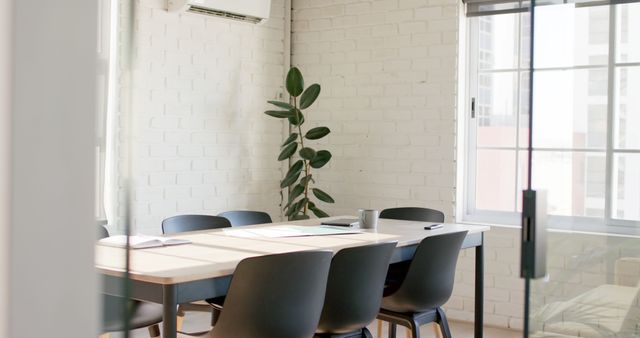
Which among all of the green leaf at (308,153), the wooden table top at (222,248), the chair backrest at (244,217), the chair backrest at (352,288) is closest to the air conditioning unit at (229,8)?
the green leaf at (308,153)

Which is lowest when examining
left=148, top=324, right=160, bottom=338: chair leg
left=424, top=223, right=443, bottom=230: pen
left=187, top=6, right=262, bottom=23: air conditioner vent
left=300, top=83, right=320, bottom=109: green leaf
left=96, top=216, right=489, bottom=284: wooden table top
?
left=148, top=324, right=160, bottom=338: chair leg

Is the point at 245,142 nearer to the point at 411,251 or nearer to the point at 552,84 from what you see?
the point at 411,251

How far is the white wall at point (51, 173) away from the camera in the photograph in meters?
1.03

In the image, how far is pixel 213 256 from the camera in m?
2.86

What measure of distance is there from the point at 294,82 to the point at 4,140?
4579 millimetres

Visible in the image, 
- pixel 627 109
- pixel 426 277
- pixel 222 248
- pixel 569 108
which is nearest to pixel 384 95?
pixel 426 277

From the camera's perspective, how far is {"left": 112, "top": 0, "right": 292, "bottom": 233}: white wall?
198 inches

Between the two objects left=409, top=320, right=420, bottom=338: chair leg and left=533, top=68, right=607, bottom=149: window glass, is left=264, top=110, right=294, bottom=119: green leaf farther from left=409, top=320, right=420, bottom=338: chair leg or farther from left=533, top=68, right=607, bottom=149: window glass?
left=533, top=68, right=607, bottom=149: window glass

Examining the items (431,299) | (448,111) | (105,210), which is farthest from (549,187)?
(448,111)

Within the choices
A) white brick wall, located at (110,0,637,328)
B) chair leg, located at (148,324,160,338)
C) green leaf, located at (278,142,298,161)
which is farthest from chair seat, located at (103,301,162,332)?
green leaf, located at (278,142,298,161)

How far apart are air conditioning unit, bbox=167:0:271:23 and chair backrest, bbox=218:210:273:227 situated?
1.58 metres

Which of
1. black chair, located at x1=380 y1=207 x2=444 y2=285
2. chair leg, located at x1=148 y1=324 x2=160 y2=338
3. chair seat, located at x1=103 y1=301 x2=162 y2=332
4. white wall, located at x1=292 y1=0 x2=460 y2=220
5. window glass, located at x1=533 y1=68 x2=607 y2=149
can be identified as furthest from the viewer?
white wall, located at x1=292 y1=0 x2=460 y2=220

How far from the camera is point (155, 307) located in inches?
129

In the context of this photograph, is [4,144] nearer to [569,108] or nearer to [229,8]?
[569,108]
